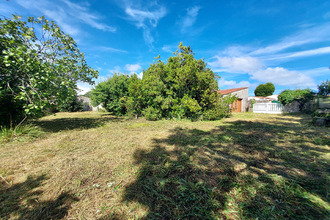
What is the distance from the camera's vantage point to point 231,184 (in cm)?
191

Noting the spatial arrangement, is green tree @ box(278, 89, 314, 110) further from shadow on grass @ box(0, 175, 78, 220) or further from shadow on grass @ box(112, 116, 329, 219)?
shadow on grass @ box(0, 175, 78, 220)

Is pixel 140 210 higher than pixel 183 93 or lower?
lower

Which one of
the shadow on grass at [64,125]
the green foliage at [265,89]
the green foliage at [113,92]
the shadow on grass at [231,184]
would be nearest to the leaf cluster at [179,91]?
the shadow on grass at [64,125]

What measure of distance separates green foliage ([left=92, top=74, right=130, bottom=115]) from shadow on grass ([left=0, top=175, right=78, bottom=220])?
1050 centimetres

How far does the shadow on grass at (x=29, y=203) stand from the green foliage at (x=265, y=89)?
38309 millimetres

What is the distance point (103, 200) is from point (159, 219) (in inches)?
32.0

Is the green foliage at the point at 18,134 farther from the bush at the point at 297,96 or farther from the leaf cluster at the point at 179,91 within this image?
the bush at the point at 297,96

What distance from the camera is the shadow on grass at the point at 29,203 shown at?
4.70 feet

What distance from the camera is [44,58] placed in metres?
5.09

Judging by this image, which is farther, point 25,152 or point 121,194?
point 25,152

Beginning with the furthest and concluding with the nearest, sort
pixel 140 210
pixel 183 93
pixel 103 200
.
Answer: pixel 183 93 < pixel 103 200 < pixel 140 210

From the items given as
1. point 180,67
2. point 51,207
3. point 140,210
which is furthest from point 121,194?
point 180,67

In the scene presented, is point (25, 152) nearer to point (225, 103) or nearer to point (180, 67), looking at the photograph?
point (180, 67)

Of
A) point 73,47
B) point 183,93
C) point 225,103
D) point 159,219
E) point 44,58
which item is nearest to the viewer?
point 159,219
